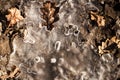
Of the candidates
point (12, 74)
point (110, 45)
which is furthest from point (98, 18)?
point (12, 74)

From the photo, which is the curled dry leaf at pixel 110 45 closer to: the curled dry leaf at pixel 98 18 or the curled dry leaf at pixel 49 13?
the curled dry leaf at pixel 98 18

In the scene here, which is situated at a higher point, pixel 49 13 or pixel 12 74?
pixel 49 13

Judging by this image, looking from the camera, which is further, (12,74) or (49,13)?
(49,13)

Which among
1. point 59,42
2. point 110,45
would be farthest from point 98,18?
point 59,42

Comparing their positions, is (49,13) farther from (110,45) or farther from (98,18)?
(110,45)

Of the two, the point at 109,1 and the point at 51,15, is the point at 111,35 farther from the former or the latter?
the point at 51,15

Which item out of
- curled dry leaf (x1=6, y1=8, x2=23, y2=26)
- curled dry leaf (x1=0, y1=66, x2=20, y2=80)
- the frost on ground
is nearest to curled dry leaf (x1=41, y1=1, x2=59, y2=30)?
the frost on ground

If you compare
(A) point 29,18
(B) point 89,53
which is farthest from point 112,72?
(A) point 29,18

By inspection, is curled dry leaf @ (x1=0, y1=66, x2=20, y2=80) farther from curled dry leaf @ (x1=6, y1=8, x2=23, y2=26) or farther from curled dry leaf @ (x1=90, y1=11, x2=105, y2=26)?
curled dry leaf @ (x1=90, y1=11, x2=105, y2=26)

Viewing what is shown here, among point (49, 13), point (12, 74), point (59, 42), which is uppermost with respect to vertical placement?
point (49, 13)
